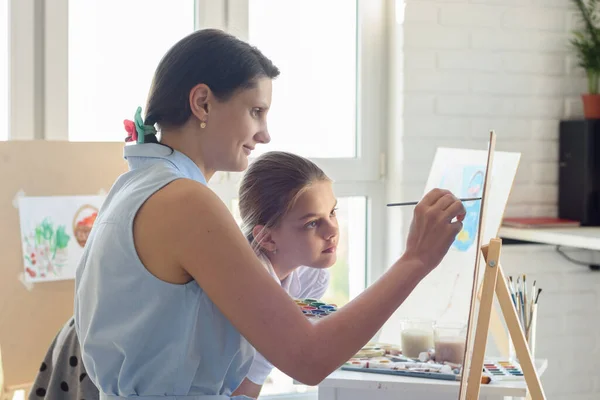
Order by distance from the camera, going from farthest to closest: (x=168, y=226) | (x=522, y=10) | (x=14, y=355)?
1. (x=522, y=10)
2. (x=14, y=355)
3. (x=168, y=226)

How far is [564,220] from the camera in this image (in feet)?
10.1

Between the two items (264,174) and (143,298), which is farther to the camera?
(264,174)

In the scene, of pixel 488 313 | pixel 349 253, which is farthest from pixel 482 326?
pixel 349 253

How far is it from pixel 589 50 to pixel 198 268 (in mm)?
2445

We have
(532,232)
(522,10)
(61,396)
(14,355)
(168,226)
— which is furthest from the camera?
(522,10)

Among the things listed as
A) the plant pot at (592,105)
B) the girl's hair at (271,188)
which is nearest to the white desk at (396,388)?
the girl's hair at (271,188)

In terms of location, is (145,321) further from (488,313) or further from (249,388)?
(488,313)

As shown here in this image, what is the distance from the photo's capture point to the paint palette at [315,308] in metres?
1.69

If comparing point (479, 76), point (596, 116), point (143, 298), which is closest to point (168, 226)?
point (143, 298)

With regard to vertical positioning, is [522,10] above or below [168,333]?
above

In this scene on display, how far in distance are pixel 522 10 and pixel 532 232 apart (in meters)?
0.87

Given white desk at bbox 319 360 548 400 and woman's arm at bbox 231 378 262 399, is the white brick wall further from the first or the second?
woman's arm at bbox 231 378 262 399

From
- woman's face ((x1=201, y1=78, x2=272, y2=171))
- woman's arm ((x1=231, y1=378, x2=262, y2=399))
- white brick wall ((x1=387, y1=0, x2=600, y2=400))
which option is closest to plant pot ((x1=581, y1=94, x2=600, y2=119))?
white brick wall ((x1=387, y1=0, x2=600, y2=400))

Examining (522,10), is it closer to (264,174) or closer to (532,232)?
(532,232)
